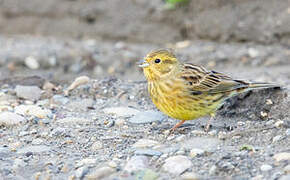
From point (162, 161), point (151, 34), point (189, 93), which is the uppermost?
point (151, 34)

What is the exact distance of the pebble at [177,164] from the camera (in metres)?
4.24

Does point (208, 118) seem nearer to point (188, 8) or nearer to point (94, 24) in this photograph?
point (188, 8)

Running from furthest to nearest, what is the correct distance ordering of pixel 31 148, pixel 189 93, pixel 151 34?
1. pixel 151 34
2. pixel 189 93
3. pixel 31 148

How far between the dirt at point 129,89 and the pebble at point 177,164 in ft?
0.12

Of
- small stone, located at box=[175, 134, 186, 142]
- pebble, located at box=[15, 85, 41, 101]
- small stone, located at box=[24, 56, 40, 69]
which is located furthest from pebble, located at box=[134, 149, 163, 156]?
small stone, located at box=[24, 56, 40, 69]

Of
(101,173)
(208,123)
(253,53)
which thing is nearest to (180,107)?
(208,123)

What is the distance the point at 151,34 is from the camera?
9.19 m

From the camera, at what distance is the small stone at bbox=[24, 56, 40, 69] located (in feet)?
27.0

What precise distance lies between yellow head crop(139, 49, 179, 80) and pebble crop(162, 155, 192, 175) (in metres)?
1.24

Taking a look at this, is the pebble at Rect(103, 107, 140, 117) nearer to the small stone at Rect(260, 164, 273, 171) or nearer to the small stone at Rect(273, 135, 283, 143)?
the small stone at Rect(273, 135, 283, 143)

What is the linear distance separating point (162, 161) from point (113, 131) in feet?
3.36

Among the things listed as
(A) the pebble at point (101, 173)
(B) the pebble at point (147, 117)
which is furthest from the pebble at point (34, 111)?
(A) the pebble at point (101, 173)

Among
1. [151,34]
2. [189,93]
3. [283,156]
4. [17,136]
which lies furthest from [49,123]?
[151,34]

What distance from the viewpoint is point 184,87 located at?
539cm
